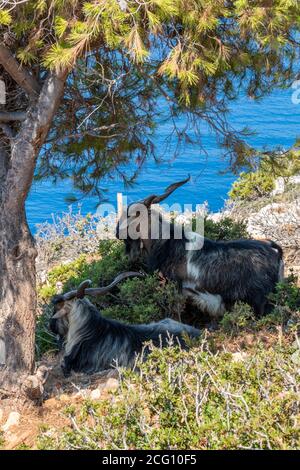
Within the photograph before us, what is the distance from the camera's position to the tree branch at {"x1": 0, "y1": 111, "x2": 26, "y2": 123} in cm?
648

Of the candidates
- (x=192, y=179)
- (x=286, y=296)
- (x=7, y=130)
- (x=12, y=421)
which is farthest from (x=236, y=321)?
(x=192, y=179)

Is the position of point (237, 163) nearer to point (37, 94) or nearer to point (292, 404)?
point (37, 94)

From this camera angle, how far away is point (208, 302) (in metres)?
8.70

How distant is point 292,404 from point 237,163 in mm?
3250

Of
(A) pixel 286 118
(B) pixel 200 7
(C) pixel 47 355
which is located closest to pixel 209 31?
(B) pixel 200 7

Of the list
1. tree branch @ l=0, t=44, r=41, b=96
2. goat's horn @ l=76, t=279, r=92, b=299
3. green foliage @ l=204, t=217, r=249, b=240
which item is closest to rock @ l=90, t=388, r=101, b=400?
goat's horn @ l=76, t=279, r=92, b=299

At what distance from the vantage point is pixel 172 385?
4984mm

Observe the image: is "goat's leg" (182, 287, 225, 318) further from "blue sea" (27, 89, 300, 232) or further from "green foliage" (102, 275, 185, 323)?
"blue sea" (27, 89, 300, 232)

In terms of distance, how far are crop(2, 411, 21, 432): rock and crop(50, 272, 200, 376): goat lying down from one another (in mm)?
1300

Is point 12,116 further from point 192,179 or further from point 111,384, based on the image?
point 192,179

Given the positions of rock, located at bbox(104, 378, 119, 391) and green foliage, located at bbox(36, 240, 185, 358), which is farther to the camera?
green foliage, located at bbox(36, 240, 185, 358)

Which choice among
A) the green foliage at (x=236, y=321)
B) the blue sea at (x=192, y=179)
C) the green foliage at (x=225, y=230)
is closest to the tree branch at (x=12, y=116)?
the green foliage at (x=236, y=321)

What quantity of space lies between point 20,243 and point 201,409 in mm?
2534

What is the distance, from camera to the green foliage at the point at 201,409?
14.1 feet
